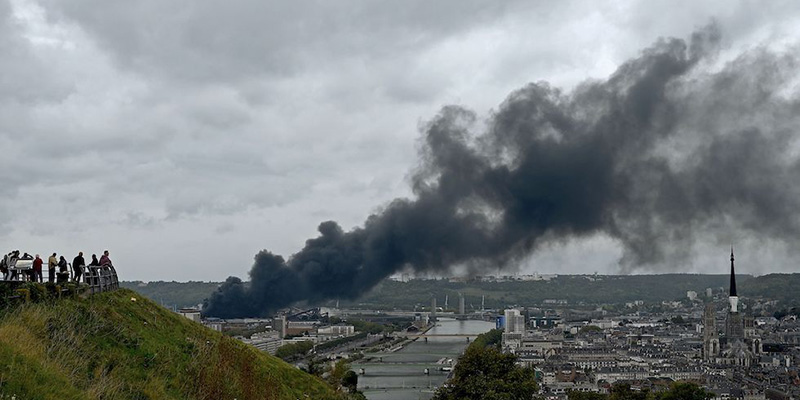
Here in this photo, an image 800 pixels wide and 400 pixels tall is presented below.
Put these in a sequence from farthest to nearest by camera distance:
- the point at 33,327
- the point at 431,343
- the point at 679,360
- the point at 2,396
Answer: the point at 431,343, the point at 679,360, the point at 33,327, the point at 2,396

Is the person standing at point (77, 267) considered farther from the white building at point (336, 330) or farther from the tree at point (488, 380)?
the white building at point (336, 330)

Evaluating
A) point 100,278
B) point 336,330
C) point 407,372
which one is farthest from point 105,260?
point 336,330

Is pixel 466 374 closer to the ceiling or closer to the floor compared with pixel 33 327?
closer to the floor

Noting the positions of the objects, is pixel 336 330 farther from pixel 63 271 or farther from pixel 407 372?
pixel 63 271

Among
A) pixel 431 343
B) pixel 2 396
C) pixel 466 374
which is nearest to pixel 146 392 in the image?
pixel 2 396

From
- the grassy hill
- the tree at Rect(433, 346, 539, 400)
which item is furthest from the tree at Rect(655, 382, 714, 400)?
the grassy hill

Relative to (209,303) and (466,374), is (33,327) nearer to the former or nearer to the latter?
(466,374)
